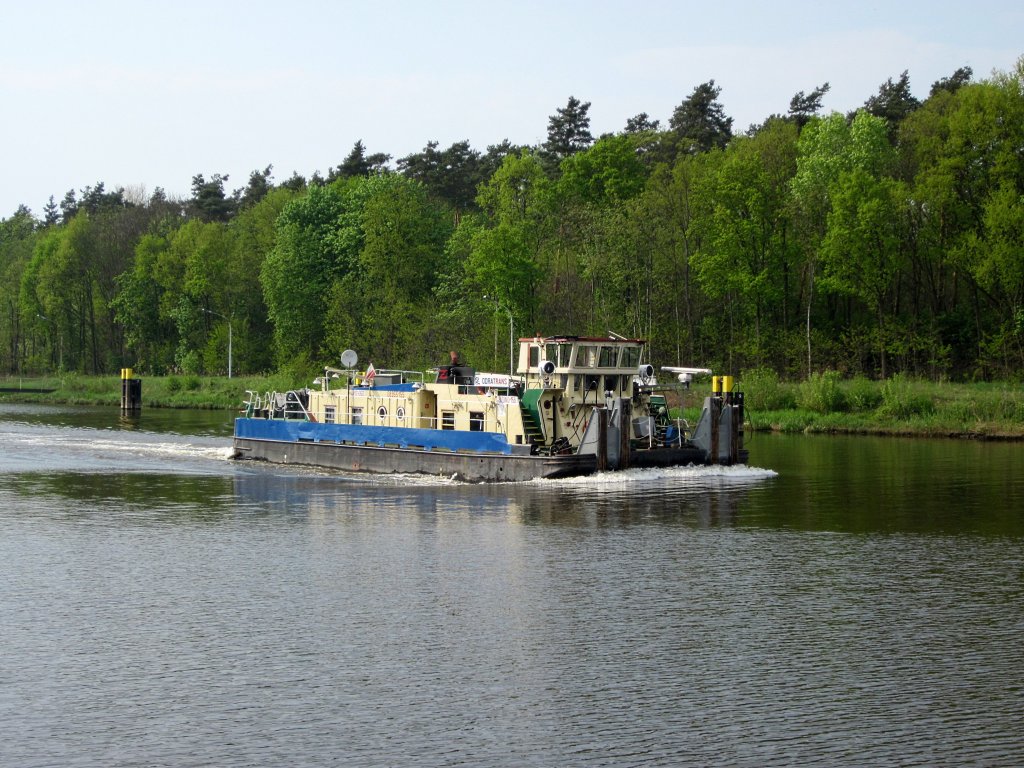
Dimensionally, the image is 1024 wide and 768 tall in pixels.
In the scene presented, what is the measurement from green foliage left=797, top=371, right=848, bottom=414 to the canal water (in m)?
27.5

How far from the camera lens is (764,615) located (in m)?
21.9

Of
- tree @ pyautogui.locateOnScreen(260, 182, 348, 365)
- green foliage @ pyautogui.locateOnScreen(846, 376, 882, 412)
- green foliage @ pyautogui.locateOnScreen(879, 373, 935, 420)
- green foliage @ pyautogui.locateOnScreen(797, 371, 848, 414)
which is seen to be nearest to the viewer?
green foliage @ pyautogui.locateOnScreen(879, 373, 935, 420)

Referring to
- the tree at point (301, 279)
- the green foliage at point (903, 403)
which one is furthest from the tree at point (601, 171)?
the green foliage at point (903, 403)

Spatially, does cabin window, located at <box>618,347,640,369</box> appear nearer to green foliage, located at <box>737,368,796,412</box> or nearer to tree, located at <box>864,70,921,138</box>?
green foliage, located at <box>737,368,796,412</box>

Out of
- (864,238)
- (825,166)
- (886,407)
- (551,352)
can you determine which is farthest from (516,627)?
(825,166)

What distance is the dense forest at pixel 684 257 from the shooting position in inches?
2827

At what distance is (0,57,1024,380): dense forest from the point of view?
236 ft

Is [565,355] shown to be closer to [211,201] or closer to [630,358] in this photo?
[630,358]

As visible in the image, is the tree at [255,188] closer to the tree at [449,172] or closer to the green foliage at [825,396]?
Result: the tree at [449,172]

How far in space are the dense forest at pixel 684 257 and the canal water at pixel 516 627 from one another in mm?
36428

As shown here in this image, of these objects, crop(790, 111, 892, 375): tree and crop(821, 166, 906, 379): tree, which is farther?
crop(790, 111, 892, 375): tree

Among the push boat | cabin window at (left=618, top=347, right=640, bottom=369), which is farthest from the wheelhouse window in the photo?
cabin window at (left=618, top=347, right=640, bottom=369)

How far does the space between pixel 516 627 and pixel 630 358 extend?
75.6 feet

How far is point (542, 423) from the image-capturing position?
136 ft
